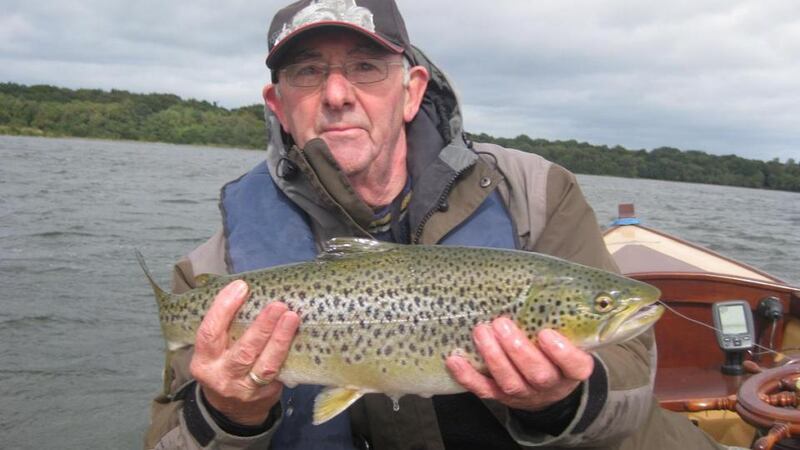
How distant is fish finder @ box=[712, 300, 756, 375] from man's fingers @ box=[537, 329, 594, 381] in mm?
3857

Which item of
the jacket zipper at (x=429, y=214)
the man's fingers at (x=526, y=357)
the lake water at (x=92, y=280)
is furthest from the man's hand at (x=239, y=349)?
the lake water at (x=92, y=280)

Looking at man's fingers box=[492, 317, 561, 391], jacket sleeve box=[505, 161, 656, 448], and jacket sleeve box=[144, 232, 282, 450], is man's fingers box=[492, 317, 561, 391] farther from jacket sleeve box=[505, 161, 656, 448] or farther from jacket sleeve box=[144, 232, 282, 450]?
jacket sleeve box=[144, 232, 282, 450]

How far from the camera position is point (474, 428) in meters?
3.65

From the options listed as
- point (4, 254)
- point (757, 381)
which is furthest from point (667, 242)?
point (4, 254)

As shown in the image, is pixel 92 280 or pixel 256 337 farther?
pixel 92 280

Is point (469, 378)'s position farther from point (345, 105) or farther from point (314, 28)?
point (314, 28)

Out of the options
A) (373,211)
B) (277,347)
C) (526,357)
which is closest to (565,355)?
(526,357)

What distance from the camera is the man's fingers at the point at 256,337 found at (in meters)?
2.87

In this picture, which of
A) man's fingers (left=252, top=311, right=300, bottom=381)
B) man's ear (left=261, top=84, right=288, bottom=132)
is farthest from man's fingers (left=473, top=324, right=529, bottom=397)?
man's ear (left=261, top=84, right=288, bottom=132)

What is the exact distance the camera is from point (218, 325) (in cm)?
294

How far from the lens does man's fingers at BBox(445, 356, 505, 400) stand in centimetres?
281

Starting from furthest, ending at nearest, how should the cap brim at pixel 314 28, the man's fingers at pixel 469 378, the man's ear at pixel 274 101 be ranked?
the man's ear at pixel 274 101
the cap brim at pixel 314 28
the man's fingers at pixel 469 378

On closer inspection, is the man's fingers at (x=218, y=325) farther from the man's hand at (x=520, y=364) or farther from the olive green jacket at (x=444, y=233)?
the man's hand at (x=520, y=364)

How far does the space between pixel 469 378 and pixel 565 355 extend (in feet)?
1.29
